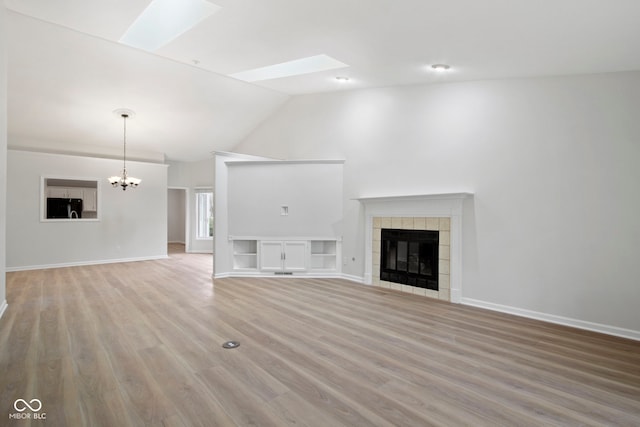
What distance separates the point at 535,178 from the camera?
409 centimetres

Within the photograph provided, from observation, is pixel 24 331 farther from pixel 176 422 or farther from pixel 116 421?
pixel 176 422

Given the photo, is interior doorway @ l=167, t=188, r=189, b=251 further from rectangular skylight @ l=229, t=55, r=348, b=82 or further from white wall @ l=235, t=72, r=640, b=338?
white wall @ l=235, t=72, r=640, b=338

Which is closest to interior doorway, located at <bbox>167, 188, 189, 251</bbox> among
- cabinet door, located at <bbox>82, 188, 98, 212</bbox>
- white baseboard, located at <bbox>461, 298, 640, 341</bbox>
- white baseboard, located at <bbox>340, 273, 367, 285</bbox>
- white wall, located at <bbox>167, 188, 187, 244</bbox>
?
white wall, located at <bbox>167, 188, 187, 244</bbox>

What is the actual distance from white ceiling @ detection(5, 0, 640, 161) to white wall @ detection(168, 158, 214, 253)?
2899 millimetres

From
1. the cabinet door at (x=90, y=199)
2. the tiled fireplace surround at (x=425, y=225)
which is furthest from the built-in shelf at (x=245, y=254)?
the cabinet door at (x=90, y=199)

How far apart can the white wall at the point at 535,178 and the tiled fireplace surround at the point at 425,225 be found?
0.14 meters

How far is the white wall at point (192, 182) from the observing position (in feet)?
34.1

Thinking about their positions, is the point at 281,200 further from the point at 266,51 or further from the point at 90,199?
the point at 90,199

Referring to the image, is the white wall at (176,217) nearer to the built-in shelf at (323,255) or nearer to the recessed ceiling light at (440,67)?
the built-in shelf at (323,255)

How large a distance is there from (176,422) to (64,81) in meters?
6.02

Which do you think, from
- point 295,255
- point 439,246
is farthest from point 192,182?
point 439,246

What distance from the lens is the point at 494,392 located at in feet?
7.73

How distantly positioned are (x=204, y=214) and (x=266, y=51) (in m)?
7.13

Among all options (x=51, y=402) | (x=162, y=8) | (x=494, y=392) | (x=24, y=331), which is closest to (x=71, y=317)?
(x=24, y=331)
